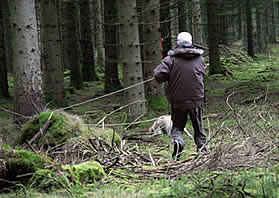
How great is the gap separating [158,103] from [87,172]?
7575mm

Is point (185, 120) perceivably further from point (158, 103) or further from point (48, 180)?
point (158, 103)

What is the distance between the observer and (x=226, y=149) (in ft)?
17.6

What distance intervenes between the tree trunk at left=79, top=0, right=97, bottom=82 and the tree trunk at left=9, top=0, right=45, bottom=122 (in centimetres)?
1044

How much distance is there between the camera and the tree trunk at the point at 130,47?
10648 mm

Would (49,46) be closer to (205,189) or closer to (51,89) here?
(51,89)

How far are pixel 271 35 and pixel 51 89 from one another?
41.0 metres

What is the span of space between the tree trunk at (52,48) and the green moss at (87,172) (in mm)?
8490

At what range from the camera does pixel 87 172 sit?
17.4 ft

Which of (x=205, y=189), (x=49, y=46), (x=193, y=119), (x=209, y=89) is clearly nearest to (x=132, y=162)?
(x=193, y=119)

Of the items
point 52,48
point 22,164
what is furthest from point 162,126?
point 52,48

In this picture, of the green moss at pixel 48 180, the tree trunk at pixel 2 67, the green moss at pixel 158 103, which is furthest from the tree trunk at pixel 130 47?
the tree trunk at pixel 2 67

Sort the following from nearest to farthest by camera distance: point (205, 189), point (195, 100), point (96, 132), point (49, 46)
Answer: point (205, 189) → point (195, 100) → point (96, 132) → point (49, 46)

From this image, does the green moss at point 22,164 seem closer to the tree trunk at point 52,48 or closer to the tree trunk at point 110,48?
the tree trunk at point 52,48

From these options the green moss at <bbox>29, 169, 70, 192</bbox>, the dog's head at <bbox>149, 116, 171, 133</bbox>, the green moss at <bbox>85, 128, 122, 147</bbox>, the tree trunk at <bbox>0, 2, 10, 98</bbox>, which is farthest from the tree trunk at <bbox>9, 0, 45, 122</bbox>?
the tree trunk at <bbox>0, 2, 10, 98</bbox>
